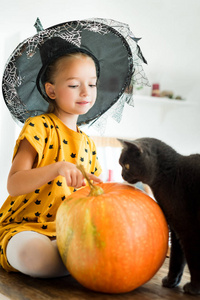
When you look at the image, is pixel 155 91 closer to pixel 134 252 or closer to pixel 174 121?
pixel 174 121

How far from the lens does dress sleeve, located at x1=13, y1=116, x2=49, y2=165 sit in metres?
1.10

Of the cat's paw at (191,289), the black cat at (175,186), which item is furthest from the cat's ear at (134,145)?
the cat's paw at (191,289)

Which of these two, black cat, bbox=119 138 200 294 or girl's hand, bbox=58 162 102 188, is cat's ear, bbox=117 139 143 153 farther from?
girl's hand, bbox=58 162 102 188

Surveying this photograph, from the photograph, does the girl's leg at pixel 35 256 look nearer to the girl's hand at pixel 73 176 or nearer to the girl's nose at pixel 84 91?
the girl's hand at pixel 73 176

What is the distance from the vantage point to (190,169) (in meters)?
0.83

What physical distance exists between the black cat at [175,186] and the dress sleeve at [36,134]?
0.33m

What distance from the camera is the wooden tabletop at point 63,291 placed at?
2.72 feet

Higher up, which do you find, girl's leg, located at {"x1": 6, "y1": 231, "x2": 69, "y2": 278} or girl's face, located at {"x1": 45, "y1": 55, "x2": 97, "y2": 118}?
girl's face, located at {"x1": 45, "y1": 55, "x2": 97, "y2": 118}

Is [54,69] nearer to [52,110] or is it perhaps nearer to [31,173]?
[52,110]

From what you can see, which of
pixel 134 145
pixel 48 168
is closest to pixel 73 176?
pixel 48 168

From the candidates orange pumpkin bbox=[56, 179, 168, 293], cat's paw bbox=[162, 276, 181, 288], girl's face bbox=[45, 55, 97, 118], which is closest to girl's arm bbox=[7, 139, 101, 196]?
orange pumpkin bbox=[56, 179, 168, 293]

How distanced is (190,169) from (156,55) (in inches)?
94.4

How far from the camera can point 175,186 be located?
835 mm

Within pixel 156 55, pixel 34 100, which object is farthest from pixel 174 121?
pixel 34 100
